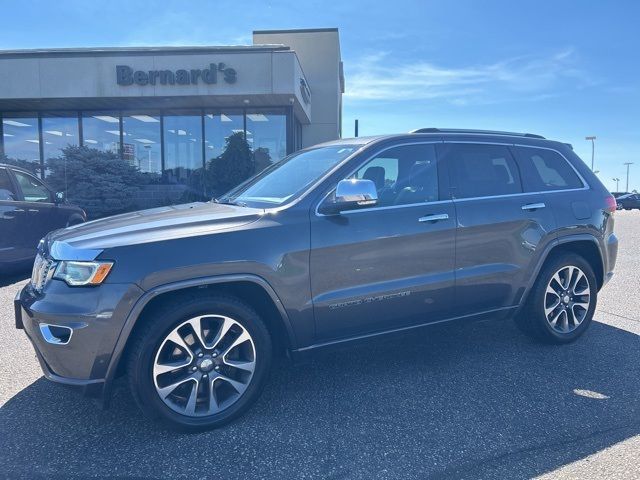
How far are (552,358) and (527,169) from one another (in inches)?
63.2

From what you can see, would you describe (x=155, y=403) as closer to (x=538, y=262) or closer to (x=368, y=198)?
(x=368, y=198)

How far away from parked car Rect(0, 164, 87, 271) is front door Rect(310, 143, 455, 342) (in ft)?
19.0

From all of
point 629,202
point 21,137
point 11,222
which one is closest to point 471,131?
point 11,222

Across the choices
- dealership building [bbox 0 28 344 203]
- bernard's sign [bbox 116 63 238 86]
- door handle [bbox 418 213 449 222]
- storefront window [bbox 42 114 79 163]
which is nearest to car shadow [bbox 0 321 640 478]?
door handle [bbox 418 213 449 222]

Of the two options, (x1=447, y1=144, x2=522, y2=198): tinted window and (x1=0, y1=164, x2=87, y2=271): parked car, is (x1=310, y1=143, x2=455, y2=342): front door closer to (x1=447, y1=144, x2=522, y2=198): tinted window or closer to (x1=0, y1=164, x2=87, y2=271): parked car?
(x1=447, y1=144, x2=522, y2=198): tinted window

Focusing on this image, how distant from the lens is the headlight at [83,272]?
279 cm

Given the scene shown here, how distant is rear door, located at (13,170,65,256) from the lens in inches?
295

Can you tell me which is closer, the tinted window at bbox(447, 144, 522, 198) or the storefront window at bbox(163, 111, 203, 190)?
the tinted window at bbox(447, 144, 522, 198)

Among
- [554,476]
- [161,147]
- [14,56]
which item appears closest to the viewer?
[554,476]

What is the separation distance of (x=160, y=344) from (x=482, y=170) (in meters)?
2.82

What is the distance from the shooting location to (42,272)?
310cm

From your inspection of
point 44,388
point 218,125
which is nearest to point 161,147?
point 218,125

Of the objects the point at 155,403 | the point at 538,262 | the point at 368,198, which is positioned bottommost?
the point at 155,403

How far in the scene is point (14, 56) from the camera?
15914 mm
